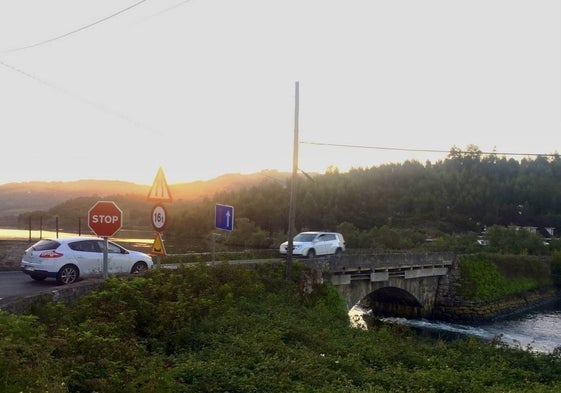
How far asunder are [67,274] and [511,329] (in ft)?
94.3

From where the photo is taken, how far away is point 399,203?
103 meters

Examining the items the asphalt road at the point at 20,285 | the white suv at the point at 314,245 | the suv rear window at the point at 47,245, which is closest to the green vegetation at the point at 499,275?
the white suv at the point at 314,245

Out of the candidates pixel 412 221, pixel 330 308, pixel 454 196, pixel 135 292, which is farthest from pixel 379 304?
pixel 454 196

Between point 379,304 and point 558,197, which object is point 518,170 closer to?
point 558,197

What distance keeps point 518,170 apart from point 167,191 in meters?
113

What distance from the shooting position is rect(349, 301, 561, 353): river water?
30.8 meters

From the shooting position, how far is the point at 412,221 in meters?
95.2

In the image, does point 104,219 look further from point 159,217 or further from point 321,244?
point 321,244

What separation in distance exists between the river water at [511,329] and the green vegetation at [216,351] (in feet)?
49.5

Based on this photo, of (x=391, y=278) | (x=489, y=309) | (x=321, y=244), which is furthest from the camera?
(x=489, y=309)

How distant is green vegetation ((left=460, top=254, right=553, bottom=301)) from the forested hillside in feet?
86.1

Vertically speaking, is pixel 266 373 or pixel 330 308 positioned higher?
pixel 266 373

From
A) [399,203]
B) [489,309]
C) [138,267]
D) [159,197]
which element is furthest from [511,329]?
[399,203]

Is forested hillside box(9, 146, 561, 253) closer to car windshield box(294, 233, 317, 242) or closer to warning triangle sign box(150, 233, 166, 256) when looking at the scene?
car windshield box(294, 233, 317, 242)
